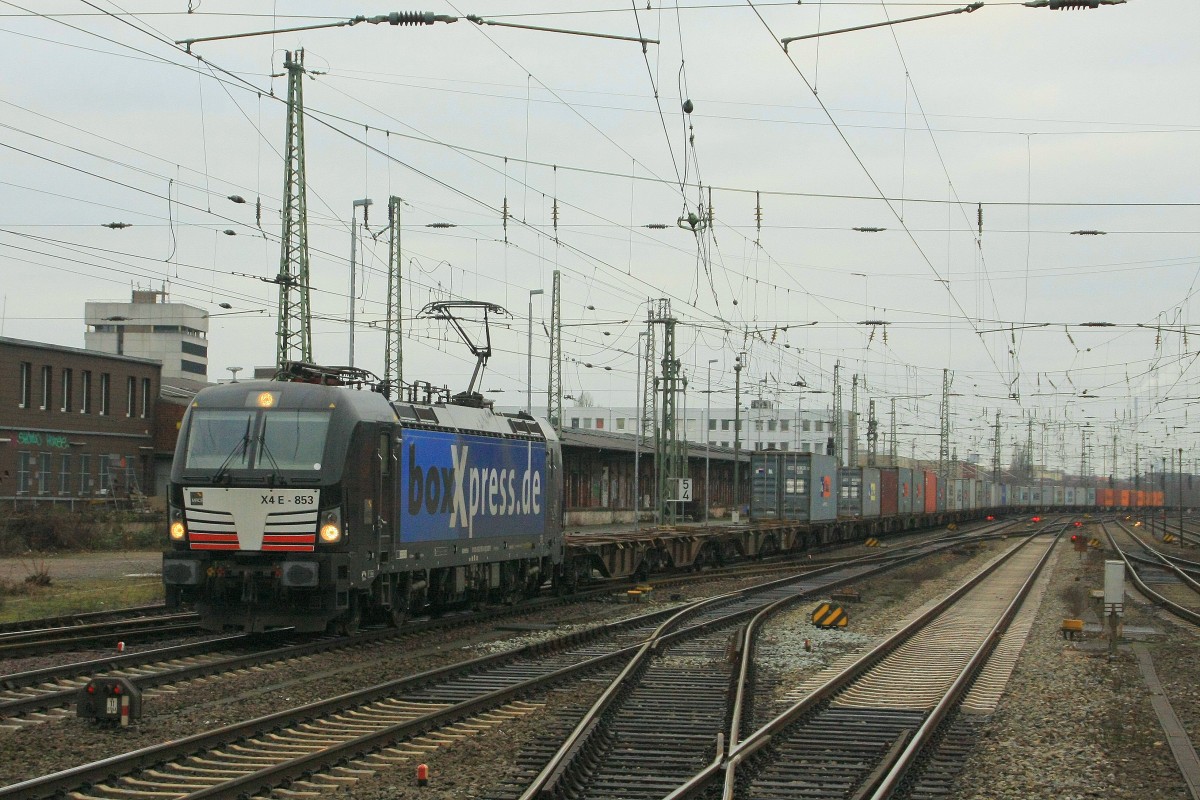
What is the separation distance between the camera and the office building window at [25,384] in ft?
147

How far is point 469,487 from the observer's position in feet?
68.1

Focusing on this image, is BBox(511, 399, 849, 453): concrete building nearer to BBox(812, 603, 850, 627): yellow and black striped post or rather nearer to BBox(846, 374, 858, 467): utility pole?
BBox(846, 374, 858, 467): utility pole

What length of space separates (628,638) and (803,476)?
101 ft

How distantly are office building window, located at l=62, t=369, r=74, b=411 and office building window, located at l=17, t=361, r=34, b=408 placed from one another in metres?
1.52

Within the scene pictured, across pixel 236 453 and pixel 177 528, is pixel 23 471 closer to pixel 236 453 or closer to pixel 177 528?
pixel 177 528

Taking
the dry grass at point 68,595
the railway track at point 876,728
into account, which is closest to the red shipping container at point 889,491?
the railway track at point 876,728

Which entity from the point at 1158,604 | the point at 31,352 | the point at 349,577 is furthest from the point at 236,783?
the point at 31,352

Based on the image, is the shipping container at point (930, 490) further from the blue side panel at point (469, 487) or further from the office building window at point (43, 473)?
the blue side panel at point (469, 487)

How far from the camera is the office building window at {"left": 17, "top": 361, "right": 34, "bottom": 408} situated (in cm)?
4469

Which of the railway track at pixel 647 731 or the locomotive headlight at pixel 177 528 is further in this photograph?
the locomotive headlight at pixel 177 528

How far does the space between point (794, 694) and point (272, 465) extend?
7028 millimetres

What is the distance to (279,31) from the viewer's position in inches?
680

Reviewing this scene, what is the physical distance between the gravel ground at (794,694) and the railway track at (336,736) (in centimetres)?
41

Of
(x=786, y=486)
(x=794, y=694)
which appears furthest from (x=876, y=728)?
(x=786, y=486)
